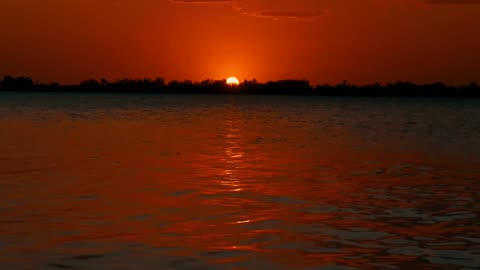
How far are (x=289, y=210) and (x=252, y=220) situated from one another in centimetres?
164

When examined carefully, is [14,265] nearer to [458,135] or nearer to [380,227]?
[380,227]

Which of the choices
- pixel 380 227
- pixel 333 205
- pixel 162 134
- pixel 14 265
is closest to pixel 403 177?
pixel 333 205

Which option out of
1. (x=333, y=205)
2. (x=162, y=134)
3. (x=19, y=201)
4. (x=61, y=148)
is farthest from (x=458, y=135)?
(x=19, y=201)

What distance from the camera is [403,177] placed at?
82.6 feet

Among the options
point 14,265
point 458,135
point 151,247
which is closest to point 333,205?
point 151,247

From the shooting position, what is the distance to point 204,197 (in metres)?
19.8

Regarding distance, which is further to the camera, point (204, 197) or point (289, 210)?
point (204, 197)

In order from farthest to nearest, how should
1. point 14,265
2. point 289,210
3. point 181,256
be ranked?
point 289,210
point 181,256
point 14,265

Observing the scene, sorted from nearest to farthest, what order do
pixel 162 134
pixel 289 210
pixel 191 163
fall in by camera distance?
pixel 289 210 < pixel 191 163 < pixel 162 134

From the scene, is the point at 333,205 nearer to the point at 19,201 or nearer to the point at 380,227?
the point at 380,227

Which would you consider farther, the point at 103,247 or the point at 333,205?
the point at 333,205

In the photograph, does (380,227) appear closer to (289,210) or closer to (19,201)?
(289,210)

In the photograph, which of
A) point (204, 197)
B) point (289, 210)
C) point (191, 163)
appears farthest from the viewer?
point (191, 163)

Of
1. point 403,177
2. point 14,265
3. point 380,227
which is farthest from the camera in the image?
point 403,177
